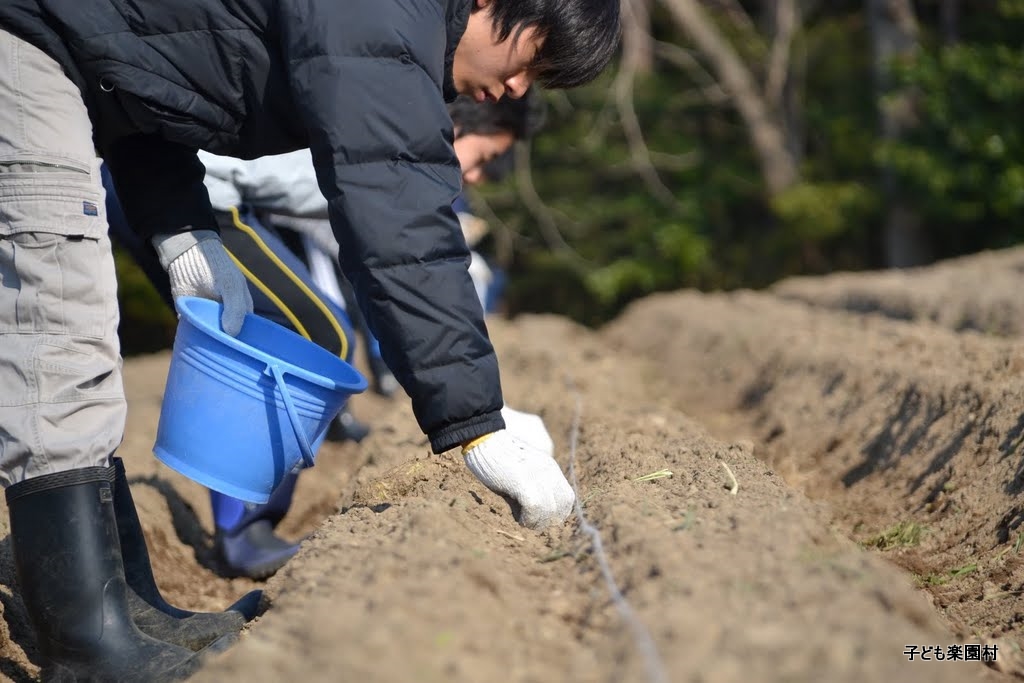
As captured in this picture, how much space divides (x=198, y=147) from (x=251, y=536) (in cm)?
135

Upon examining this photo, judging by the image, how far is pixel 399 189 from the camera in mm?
1821

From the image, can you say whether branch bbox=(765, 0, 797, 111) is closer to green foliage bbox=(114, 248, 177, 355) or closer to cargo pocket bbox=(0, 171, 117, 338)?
green foliage bbox=(114, 248, 177, 355)

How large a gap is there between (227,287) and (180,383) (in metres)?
0.25

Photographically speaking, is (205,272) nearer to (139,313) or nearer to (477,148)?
(477,148)

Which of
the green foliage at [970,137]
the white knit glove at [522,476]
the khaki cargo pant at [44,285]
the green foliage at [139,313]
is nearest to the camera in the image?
the khaki cargo pant at [44,285]

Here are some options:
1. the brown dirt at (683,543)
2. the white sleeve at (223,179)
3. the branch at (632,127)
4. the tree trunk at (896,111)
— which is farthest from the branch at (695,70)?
the white sleeve at (223,179)

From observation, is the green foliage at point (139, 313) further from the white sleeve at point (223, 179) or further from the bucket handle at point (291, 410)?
the bucket handle at point (291, 410)

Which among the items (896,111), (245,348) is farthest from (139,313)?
(245,348)

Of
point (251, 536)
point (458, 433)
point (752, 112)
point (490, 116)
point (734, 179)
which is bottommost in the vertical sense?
point (734, 179)

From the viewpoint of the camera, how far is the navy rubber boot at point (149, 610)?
223cm

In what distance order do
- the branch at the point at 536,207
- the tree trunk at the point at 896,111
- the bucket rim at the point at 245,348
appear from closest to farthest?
the bucket rim at the point at 245,348
the tree trunk at the point at 896,111
the branch at the point at 536,207

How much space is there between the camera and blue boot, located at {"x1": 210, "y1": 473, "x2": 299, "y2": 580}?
2992mm

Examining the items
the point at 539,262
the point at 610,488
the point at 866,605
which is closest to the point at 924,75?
the point at 539,262

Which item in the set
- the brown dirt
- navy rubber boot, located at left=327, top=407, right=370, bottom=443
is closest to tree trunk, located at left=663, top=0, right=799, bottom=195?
the brown dirt
